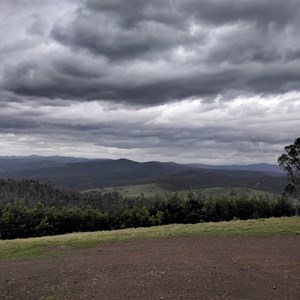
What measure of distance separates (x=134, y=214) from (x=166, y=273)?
52.0 metres

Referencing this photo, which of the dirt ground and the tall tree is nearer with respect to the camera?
the dirt ground

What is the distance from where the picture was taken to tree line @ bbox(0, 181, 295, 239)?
203 ft

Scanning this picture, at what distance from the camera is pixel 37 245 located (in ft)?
92.8

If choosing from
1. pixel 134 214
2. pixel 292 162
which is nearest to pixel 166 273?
pixel 292 162

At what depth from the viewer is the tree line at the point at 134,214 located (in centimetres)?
6197

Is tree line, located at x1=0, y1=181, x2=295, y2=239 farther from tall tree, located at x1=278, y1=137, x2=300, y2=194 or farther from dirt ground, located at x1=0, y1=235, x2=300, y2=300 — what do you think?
dirt ground, located at x1=0, y1=235, x2=300, y2=300

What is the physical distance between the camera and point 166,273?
17.0 metres

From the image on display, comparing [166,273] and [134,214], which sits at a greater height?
[166,273]

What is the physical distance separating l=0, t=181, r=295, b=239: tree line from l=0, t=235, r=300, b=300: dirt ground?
41.3 metres

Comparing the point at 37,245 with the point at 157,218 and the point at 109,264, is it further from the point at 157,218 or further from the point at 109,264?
the point at 157,218

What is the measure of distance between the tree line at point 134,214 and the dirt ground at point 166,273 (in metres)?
41.3

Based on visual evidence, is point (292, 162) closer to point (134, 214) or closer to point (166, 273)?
point (134, 214)

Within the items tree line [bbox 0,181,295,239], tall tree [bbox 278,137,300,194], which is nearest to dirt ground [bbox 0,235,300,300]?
tall tree [bbox 278,137,300,194]

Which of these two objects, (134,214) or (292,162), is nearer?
(292,162)
